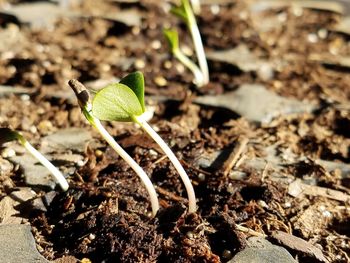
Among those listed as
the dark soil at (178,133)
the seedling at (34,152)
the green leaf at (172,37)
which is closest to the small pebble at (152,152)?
the dark soil at (178,133)

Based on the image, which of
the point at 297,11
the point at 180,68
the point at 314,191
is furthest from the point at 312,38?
the point at 314,191

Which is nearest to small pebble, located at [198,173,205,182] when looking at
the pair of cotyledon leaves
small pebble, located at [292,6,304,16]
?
the pair of cotyledon leaves

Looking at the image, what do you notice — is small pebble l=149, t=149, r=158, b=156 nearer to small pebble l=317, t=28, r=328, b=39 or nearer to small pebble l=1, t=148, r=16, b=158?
small pebble l=1, t=148, r=16, b=158

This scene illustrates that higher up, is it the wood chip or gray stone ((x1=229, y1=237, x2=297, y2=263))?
the wood chip

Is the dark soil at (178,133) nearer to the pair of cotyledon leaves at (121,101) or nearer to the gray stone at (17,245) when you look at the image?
the gray stone at (17,245)

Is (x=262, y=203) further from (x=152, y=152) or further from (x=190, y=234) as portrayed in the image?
(x=152, y=152)

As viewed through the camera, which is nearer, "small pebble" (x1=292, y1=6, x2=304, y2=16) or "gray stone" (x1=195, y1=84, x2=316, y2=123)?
"gray stone" (x1=195, y1=84, x2=316, y2=123)
